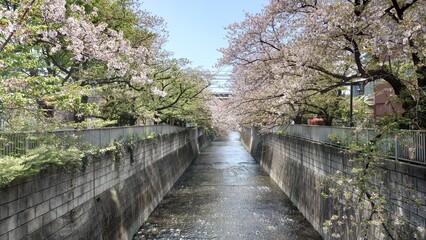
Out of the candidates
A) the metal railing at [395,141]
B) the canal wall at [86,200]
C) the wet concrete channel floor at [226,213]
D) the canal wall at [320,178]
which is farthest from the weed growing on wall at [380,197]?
Result: the canal wall at [86,200]

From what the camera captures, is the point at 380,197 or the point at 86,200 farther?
the point at 86,200

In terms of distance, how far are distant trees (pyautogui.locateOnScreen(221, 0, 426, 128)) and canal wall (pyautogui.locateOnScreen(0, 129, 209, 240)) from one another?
7143 mm

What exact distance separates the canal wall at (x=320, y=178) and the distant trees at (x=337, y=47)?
1409mm

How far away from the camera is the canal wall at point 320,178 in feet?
23.1

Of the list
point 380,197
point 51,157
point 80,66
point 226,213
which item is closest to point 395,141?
point 380,197

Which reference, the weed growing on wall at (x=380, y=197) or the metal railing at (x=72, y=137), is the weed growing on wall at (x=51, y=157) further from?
the weed growing on wall at (x=380, y=197)

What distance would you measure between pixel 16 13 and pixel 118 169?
27.3ft

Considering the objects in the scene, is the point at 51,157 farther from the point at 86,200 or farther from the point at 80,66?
the point at 80,66

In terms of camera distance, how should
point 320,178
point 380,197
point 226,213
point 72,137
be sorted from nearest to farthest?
1. point 380,197
2. point 72,137
3. point 320,178
4. point 226,213

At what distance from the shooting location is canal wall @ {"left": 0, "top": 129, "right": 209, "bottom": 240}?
20.9 feet

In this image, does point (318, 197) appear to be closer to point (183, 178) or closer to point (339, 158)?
point (339, 158)

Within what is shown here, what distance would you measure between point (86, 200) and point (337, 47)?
9049mm

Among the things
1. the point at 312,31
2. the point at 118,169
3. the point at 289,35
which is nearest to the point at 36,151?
the point at 118,169

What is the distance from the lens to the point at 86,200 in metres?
9.70
